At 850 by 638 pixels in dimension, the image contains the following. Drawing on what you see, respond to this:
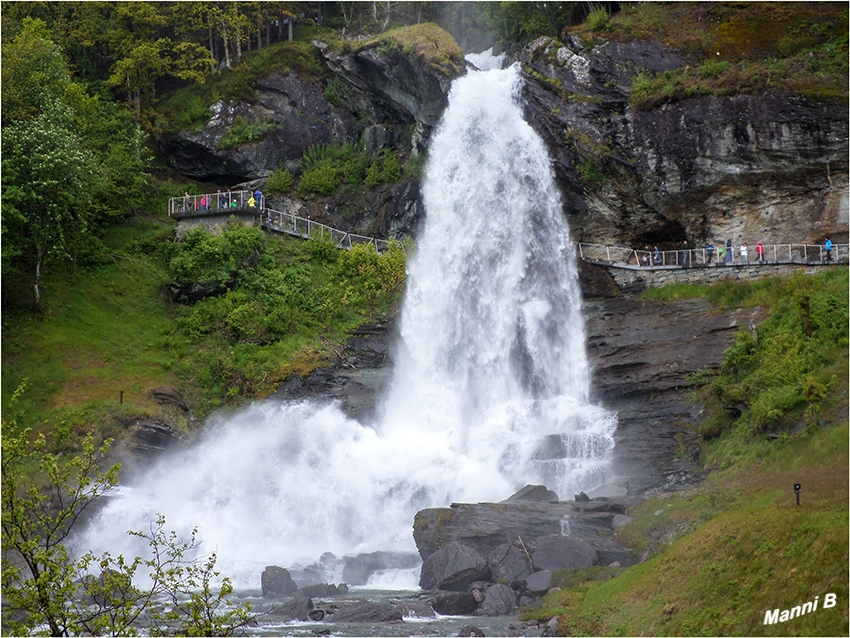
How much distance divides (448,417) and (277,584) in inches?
482

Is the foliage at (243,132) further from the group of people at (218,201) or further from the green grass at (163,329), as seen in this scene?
the green grass at (163,329)

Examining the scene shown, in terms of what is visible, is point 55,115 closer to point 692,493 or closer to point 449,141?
point 449,141

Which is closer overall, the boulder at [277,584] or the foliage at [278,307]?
the boulder at [277,584]

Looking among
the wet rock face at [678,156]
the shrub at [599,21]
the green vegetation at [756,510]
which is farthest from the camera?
the shrub at [599,21]

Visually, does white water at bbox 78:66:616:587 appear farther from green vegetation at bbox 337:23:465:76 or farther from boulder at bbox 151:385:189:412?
boulder at bbox 151:385:189:412

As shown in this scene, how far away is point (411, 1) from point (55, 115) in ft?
87.4

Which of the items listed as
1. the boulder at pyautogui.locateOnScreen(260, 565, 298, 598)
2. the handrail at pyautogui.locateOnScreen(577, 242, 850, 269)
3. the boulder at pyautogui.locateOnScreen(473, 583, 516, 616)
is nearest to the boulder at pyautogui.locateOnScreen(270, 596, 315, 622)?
the boulder at pyautogui.locateOnScreen(260, 565, 298, 598)

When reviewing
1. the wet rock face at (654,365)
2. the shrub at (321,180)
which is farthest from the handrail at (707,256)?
the shrub at (321,180)

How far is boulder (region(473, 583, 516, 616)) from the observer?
1631 cm

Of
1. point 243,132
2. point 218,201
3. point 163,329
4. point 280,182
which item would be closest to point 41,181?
point 163,329

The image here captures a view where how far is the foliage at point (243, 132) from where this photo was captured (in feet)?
130

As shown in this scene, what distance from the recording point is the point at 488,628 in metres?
15.1

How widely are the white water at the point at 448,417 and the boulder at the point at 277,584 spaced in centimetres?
183

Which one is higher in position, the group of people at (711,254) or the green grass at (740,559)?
the group of people at (711,254)
